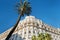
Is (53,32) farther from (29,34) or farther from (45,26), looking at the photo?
(29,34)

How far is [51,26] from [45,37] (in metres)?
83.6

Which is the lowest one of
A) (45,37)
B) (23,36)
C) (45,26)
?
(45,37)

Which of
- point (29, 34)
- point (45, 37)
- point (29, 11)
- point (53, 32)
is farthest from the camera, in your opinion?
point (53, 32)

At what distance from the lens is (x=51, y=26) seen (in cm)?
14425

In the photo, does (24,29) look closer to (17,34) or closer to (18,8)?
(17,34)

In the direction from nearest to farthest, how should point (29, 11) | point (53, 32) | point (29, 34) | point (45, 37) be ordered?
point (29, 11), point (45, 37), point (29, 34), point (53, 32)

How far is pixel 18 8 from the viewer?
49.3 m

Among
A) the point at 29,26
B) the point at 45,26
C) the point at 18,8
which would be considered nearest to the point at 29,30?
the point at 29,26

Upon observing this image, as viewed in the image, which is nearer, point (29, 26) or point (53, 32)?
point (29, 26)

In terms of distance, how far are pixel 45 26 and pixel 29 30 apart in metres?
12.8

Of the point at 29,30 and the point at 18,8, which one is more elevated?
the point at 29,30

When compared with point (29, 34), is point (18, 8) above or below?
below

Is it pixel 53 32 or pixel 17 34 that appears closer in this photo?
pixel 17 34

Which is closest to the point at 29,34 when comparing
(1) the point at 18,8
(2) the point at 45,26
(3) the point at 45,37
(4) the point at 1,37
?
(2) the point at 45,26
